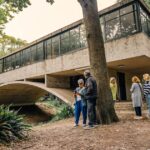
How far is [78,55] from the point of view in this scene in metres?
16.2

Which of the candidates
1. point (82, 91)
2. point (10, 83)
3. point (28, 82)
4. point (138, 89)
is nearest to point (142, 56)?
point (138, 89)

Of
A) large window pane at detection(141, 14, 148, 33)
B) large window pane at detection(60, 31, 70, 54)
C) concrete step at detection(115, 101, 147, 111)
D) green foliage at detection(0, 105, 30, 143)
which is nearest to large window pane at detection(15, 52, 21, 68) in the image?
large window pane at detection(60, 31, 70, 54)

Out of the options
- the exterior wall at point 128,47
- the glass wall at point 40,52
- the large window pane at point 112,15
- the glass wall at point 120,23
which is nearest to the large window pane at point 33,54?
the glass wall at point 40,52

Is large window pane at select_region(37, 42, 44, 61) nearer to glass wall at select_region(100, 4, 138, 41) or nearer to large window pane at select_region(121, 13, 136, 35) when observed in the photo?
glass wall at select_region(100, 4, 138, 41)

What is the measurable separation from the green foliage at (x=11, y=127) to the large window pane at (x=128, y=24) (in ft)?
28.3

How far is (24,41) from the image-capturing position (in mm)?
39156

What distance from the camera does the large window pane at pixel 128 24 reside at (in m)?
13.3

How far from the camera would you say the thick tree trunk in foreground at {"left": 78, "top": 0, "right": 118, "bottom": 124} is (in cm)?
828

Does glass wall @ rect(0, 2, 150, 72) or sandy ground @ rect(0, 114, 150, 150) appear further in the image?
glass wall @ rect(0, 2, 150, 72)

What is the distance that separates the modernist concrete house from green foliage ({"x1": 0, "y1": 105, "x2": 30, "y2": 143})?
7.91 m

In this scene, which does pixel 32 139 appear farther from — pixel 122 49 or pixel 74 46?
pixel 74 46

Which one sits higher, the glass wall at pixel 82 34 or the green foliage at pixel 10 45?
the green foliage at pixel 10 45

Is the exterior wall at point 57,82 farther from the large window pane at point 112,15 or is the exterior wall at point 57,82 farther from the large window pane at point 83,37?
the large window pane at point 112,15

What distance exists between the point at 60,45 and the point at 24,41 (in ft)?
72.9
